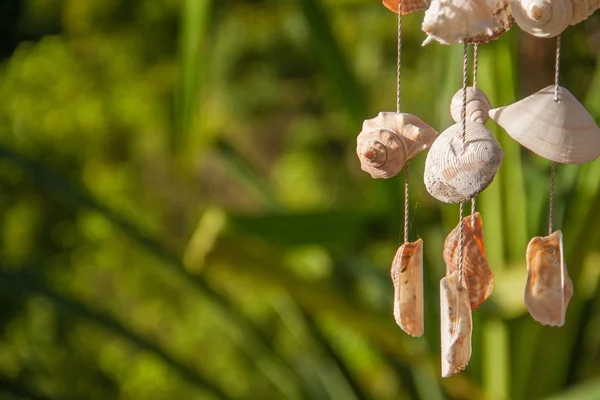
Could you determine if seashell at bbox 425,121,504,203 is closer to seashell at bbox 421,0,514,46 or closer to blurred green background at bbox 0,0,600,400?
seashell at bbox 421,0,514,46

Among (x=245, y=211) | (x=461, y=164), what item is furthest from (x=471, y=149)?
(x=245, y=211)

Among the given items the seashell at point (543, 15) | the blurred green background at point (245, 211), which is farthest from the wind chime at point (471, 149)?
the blurred green background at point (245, 211)

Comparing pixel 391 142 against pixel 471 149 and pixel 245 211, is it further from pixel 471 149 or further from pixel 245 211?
pixel 245 211

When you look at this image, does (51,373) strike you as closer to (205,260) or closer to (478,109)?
(205,260)

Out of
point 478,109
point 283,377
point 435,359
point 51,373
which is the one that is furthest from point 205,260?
point 51,373

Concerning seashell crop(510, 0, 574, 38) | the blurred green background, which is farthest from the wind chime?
the blurred green background

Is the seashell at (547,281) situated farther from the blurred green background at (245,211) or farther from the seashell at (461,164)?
the blurred green background at (245,211)

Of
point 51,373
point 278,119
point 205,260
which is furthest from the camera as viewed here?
point 278,119
